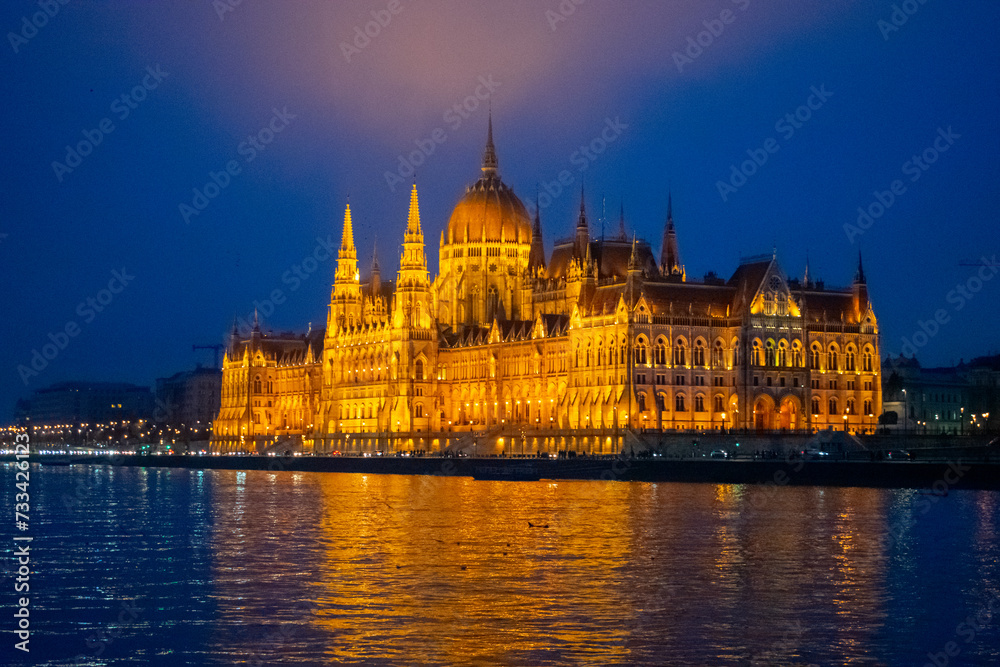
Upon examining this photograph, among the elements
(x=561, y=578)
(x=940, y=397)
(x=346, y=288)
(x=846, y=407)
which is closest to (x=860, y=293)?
(x=846, y=407)

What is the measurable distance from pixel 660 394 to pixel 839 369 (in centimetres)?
1874

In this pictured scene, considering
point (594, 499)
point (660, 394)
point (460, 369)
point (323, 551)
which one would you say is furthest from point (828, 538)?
point (460, 369)

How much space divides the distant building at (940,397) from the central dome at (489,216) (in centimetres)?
4296

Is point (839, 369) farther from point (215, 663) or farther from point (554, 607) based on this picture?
point (215, 663)

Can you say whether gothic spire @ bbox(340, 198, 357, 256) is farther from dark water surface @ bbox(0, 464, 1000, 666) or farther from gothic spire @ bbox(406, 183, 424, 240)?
dark water surface @ bbox(0, 464, 1000, 666)

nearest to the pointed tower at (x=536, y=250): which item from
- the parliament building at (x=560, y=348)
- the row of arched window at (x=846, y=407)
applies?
the parliament building at (x=560, y=348)

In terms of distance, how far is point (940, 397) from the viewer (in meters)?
178

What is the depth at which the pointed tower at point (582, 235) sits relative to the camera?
156 m

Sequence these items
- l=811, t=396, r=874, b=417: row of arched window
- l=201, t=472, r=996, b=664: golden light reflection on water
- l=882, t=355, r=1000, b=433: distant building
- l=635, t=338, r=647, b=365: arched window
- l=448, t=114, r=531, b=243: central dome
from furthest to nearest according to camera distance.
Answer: l=448, t=114, r=531, b=243: central dome
l=882, t=355, r=1000, b=433: distant building
l=811, t=396, r=874, b=417: row of arched window
l=635, t=338, r=647, b=365: arched window
l=201, t=472, r=996, b=664: golden light reflection on water

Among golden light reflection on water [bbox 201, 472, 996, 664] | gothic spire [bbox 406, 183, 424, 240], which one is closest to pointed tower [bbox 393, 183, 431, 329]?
gothic spire [bbox 406, 183, 424, 240]

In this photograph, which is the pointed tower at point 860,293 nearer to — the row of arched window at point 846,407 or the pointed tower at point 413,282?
the row of arched window at point 846,407

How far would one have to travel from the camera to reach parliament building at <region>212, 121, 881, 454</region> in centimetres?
13412

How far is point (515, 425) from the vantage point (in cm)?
15050

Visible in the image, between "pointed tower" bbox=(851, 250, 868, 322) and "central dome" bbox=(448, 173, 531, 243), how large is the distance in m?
42.9
